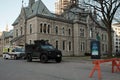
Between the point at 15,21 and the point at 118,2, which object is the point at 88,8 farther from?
the point at 15,21

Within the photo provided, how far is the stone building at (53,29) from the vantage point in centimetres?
5404

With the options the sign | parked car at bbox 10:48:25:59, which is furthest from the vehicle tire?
parked car at bbox 10:48:25:59

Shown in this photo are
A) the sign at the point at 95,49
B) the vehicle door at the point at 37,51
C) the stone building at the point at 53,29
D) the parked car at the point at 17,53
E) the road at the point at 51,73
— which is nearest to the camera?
the road at the point at 51,73

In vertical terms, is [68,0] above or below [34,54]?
above

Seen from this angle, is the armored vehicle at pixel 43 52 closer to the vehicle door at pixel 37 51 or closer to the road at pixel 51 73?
the vehicle door at pixel 37 51

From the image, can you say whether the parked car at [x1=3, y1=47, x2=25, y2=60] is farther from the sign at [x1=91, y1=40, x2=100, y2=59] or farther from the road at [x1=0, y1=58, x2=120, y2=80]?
the road at [x1=0, y1=58, x2=120, y2=80]

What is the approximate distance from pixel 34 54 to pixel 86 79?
16.3 meters

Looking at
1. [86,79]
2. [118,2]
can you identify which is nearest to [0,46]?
[118,2]

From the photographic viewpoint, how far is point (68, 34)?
62156 mm

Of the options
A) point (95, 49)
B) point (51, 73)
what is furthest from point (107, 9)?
point (51, 73)

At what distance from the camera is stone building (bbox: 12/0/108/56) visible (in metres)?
54.0

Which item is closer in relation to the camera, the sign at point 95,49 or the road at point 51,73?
the road at point 51,73

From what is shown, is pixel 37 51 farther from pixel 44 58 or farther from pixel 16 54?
pixel 16 54

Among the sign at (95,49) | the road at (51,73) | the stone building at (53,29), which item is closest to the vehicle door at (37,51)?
the road at (51,73)
